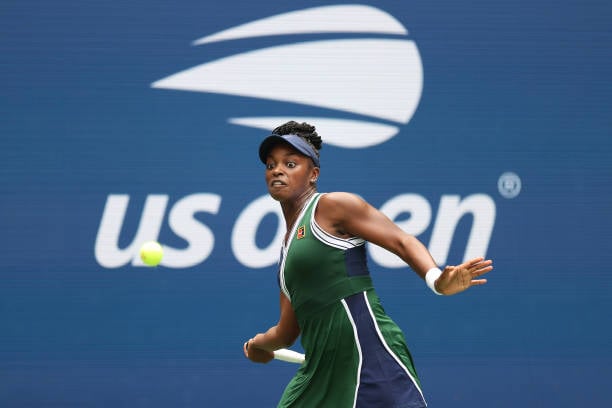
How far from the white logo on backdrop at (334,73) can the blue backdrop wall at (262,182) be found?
15 millimetres

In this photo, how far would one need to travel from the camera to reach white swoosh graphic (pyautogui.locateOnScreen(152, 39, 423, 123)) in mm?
6715

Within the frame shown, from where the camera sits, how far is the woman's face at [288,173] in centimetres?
398

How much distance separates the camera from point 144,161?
6.65 m

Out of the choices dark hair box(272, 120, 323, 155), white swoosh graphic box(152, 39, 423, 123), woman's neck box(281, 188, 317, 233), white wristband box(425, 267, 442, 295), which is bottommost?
white wristband box(425, 267, 442, 295)

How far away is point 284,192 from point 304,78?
2.92 meters

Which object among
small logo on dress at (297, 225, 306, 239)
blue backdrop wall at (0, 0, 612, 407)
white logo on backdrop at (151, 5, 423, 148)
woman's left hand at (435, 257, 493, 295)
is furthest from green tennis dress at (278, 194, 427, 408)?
white logo on backdrop at (151, 5, 423, 148)

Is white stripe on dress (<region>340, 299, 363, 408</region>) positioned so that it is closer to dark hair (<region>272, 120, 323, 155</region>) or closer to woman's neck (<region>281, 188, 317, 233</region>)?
woman's neck (<region>281, 188, 317, 233</region>)

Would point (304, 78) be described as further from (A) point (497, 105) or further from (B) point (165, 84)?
(A) point (497, 105)

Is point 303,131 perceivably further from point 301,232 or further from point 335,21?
point 335,21

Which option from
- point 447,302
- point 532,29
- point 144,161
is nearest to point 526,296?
point 447,302

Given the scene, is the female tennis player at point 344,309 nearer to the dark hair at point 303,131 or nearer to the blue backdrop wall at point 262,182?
the dark hair at point 303,131

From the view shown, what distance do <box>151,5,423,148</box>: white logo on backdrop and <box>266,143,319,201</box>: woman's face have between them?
266cm

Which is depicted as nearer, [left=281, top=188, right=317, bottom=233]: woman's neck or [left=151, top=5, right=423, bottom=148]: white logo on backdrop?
[left=281, top=188, right=317, bottom=233]: woman's neck

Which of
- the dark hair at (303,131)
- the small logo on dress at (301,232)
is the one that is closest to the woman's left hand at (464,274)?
the small logo on dress at (301,232)
